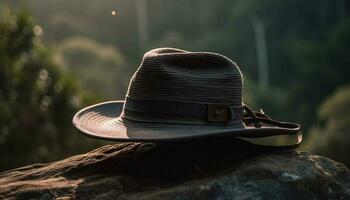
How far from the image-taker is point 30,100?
45.3 ft

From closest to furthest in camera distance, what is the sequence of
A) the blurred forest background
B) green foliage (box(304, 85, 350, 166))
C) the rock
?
the rock → green foliage (box(304, 85, 350, 166)) → the blurred forest background

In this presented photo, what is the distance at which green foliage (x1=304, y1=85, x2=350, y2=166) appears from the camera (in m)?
27.3

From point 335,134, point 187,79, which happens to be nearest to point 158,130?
point 187,79

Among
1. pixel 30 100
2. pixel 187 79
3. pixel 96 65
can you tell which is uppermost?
pixel 187 79

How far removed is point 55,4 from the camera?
61969 millimetres

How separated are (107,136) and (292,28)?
57.6m

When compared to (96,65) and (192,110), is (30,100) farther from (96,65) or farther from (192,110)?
(96,65)

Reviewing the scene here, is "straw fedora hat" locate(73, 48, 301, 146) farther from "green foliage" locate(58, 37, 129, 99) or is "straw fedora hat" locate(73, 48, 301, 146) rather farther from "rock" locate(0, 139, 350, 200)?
"green foliage" locate(58, 37, 129, 99)

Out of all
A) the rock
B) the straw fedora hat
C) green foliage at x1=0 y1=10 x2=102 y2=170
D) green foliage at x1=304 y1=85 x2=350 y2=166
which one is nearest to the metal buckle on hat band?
the straw fedora hat

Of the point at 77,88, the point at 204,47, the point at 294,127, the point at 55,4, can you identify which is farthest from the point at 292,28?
the point at 294,127

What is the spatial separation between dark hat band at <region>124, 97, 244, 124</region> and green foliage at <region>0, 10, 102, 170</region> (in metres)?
8.95

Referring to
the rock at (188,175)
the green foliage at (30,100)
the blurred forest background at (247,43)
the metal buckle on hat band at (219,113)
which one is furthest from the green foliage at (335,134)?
the metal buckle on hat band at (219,113)

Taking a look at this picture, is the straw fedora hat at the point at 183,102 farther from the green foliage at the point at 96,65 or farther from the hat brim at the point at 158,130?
the green foliage at the point at 96,65

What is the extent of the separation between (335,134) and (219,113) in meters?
26.2
